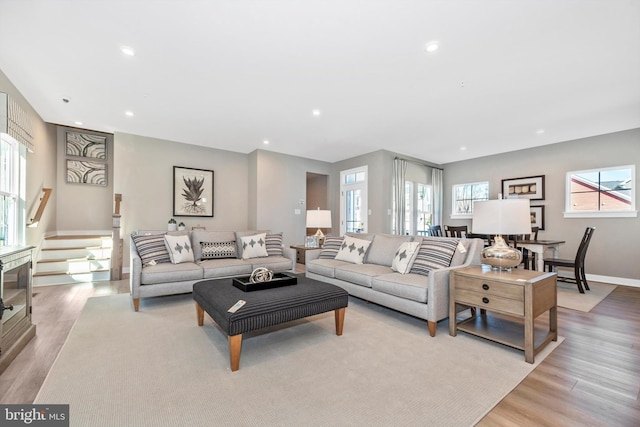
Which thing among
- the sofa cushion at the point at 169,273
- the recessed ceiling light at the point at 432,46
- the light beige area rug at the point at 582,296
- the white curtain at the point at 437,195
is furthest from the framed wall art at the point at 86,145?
the light beige area rug at the point at 582,296

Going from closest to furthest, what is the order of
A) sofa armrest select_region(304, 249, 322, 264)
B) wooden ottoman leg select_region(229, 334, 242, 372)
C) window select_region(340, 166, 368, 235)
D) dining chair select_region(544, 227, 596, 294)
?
wooden ottoman leg select_region(229, 334, 242, 372)
dining chair select_region(544, 227, 596, 294)
sofa armrest select_region(304, 249, 322, 264)
window select_region(340, 166, 368, 235)

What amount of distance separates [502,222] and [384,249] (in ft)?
5.33

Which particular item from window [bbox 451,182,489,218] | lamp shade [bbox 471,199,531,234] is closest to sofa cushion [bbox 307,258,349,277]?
lamp shade [bbox 471,199,531,234]

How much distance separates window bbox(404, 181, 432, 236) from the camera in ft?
22.8

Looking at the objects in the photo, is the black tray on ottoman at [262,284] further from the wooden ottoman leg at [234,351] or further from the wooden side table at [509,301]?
the wooden side table at [509,301]

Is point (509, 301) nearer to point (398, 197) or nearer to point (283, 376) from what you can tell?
point (283, 376)

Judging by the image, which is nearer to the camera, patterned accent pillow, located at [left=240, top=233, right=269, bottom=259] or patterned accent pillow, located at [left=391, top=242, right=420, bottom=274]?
patterned accent pillow, located at [left=391, top=242, right=420, bottom=274]

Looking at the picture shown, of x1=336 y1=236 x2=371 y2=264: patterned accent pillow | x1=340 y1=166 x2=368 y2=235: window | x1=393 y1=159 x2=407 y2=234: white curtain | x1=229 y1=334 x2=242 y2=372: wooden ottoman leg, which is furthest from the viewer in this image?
x1=340 y1=166 x2=368 y2=235: window

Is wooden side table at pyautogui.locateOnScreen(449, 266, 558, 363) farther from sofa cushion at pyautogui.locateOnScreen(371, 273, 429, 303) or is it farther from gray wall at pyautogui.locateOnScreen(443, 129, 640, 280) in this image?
gray wall at pyautogui.locateOnScreen(443, 129, 640, 280)

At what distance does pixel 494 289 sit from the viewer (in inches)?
92.5

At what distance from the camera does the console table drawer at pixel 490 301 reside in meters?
2.22

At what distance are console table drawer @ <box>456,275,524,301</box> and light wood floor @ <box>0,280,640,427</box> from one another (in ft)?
1.75

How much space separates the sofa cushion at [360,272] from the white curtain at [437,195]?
14.2 ft

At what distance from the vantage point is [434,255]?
10.2 ft
